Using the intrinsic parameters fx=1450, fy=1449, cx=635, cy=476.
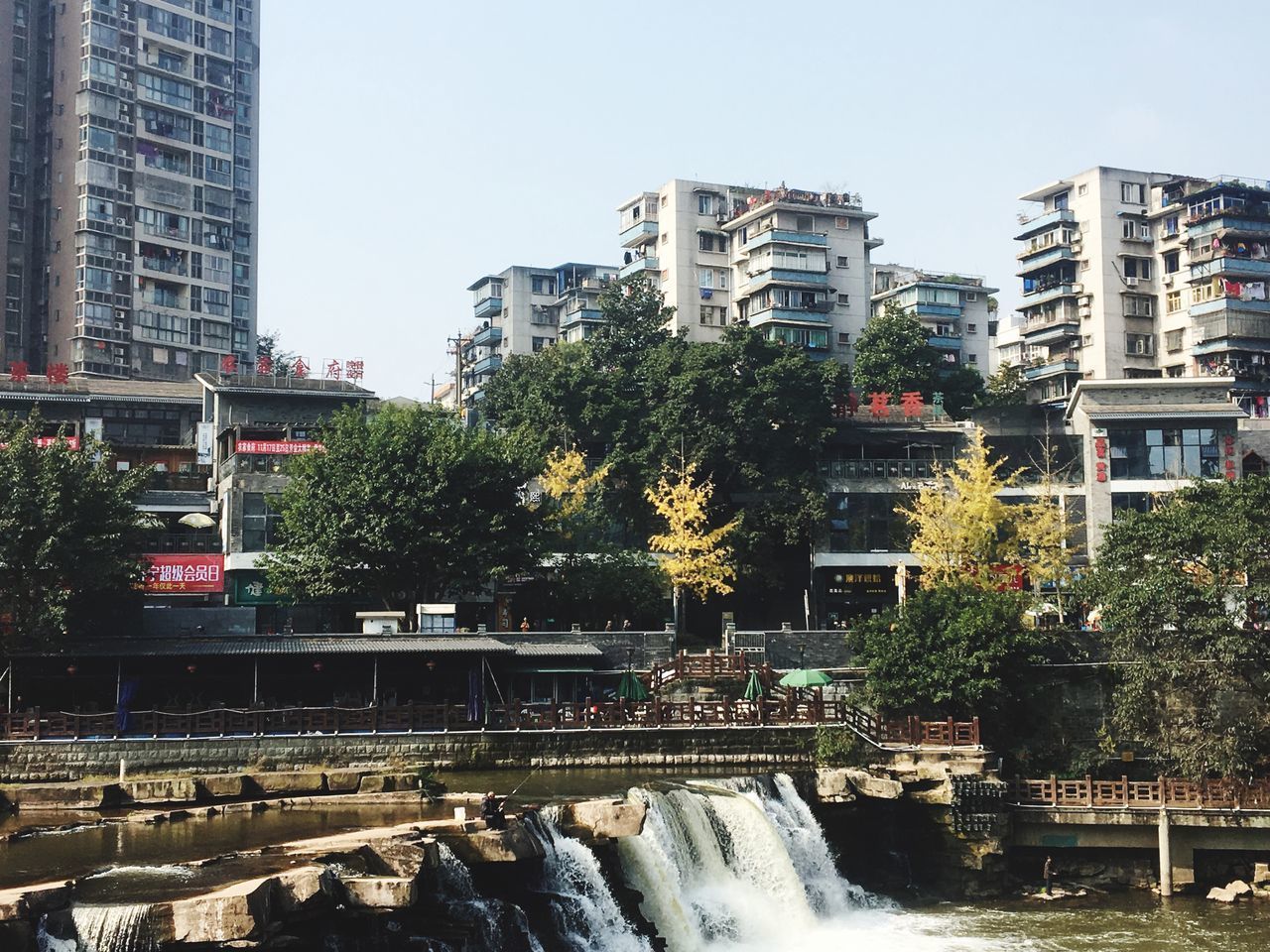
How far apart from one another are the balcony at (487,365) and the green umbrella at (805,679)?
6439 centimetres

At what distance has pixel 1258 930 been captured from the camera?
36.7m

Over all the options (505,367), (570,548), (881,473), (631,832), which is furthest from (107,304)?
(631,832)

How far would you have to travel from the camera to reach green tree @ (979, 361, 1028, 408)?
269 feet

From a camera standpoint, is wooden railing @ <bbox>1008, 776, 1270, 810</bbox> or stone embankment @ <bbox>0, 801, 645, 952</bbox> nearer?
stone embankment @ <bbox>0, 801, 645, 952</bbox>

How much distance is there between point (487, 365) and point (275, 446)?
4867cm

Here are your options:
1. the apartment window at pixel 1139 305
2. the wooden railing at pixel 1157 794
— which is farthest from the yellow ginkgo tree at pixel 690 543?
the apartment window at pixel 1139 305

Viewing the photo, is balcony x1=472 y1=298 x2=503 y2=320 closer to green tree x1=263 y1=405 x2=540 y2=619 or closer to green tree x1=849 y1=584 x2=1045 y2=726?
green tree x1=263 y1=405 x2=540 y2=619

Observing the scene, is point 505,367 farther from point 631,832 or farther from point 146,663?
point 631,832

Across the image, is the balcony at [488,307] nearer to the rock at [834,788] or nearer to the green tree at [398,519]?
the green tree at [398,519]

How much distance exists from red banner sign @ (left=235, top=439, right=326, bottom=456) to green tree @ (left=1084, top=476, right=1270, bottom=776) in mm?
33675

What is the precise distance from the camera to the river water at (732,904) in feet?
101

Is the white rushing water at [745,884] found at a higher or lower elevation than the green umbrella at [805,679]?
lower

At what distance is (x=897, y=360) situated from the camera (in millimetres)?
80500

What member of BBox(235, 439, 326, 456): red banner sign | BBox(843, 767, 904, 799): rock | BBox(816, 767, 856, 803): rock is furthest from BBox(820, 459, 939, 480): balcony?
BBox(816, 767, 856, 803): rock
